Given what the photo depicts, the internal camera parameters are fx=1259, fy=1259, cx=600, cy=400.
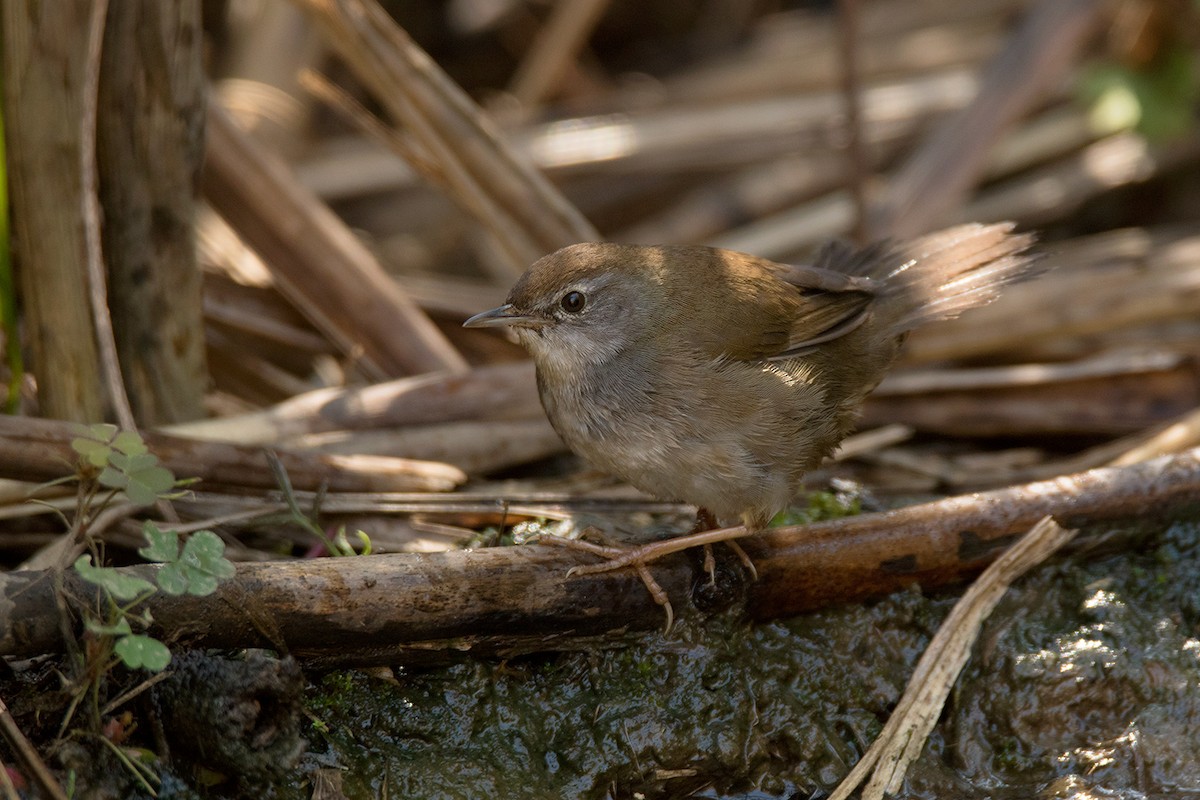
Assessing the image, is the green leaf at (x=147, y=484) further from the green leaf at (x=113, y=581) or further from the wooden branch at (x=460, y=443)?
the wooden branch at (x=460, y=443)

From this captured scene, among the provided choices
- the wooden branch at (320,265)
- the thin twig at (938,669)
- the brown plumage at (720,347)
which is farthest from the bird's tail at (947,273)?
the wooden branch at (320,265)

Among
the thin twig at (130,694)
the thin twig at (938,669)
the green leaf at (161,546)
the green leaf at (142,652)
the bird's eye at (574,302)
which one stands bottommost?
the thin twig at (938,669)

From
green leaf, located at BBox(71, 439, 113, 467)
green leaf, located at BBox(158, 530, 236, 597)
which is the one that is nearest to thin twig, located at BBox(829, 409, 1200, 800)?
green leaf, located at BBox(158, 530, 236, 597)

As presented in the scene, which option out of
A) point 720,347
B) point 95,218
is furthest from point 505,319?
point 95,218

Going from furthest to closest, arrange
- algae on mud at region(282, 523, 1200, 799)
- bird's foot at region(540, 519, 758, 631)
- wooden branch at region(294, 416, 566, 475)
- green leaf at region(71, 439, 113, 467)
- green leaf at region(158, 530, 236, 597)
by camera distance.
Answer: wooden branch at region(294, 416, 566, 475)
bird's foot at region(540, 519, 758, 631)
algae on mud at region(282, 523, 1200, 799)
green leaf at region(71, 439, 113, 467)
green leaf at region(158, 530, 236, 597)

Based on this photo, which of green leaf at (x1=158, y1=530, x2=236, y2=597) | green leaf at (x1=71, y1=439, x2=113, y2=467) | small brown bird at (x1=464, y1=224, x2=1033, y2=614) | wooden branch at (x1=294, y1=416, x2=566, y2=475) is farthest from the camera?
wooden branch at (x1=294, y1=416, x2=566, y2=475)

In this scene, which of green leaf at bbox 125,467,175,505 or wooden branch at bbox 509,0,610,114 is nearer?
green leaf at bbox 125,467,175,505

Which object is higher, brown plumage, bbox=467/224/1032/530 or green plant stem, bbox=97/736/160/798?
brown plumage, bbox=467/224/1032/530

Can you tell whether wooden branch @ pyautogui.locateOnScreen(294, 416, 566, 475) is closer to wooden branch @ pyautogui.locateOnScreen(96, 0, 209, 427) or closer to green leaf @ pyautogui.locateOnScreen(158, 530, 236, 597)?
wooden branch @ pyautogui.locateOnScreen(96, 0, 209, 427)
